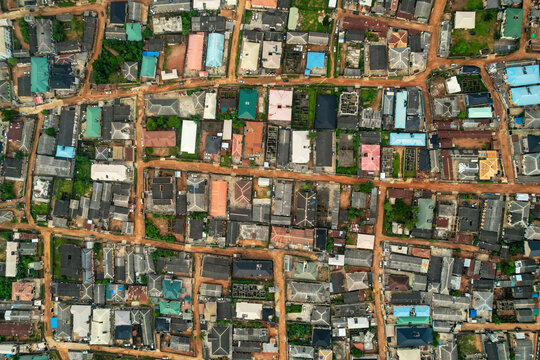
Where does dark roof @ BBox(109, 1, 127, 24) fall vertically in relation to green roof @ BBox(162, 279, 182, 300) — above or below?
above

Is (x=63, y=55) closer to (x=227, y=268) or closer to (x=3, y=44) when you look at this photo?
(x=3, y=44)

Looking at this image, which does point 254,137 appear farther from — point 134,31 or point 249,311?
point 249,311

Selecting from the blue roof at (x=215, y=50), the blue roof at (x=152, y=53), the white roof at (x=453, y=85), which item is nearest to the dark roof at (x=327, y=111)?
the blue roof at (x=215, y=50)

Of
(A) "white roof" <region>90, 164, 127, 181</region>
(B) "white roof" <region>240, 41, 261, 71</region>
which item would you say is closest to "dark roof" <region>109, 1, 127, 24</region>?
(B) "white roof" <region>240, 41, 261, 71</region>

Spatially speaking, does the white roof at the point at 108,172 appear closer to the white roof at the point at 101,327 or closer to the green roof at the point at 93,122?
the green roof at the point at 93,122

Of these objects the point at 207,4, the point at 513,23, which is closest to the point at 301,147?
the point at 207,4

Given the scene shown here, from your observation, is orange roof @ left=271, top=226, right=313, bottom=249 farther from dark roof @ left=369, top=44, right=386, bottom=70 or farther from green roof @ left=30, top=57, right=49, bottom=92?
green roof @ left=30, top=57, right=49, bottom=92
